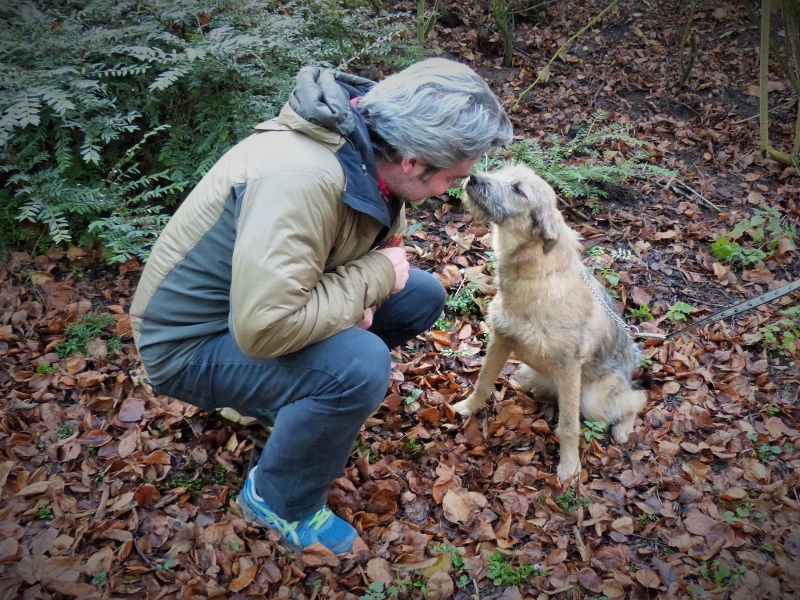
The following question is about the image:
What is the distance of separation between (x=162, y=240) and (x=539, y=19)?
8.87 m

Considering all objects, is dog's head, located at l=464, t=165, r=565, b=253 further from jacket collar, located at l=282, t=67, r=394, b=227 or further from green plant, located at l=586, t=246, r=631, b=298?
green plant, located at l=586, t=246, r=631, b=298

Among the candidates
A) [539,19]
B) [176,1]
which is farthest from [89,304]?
[539,19]

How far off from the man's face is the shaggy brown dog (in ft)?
2.32

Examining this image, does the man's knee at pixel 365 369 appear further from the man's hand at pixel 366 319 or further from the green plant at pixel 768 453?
Result: the green plant at pixel 768 453

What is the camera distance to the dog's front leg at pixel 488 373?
409 cm

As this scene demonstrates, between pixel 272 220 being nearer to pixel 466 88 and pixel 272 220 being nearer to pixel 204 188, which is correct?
pixel 204 188

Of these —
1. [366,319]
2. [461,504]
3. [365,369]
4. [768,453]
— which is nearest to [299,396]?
[365,369]

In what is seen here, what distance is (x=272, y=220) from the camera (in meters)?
2.44

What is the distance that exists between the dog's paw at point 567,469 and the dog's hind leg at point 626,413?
475mm

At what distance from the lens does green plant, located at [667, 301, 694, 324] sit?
200 inches

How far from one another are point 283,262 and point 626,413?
2915mm

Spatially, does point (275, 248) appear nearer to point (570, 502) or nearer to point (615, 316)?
point (570, 502)

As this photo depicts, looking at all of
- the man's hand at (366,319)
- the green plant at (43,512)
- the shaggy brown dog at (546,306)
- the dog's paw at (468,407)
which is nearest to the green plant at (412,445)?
the dog's paw at (468,407)

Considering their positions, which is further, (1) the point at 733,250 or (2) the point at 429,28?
(2) the point at 429,28
